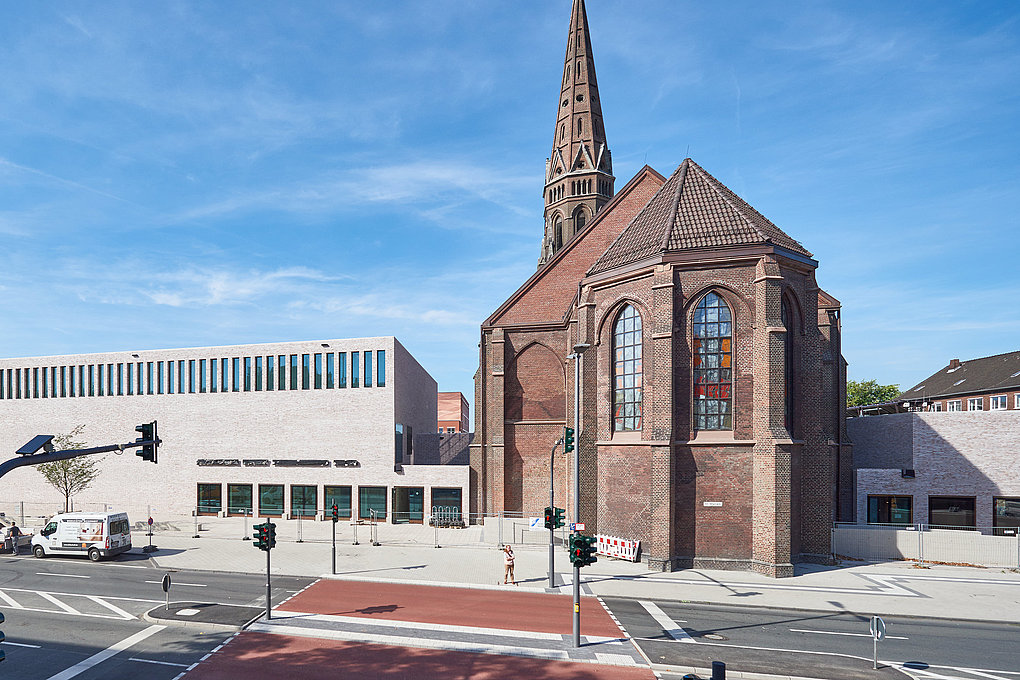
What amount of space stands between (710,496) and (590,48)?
5201 cm

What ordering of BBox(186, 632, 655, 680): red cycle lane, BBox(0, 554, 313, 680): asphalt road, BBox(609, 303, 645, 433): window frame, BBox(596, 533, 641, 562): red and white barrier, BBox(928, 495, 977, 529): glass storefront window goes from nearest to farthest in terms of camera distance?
BBox(186, 632, 655, 680): red cycle lane → BBox(0, 554, 313, 680): asphalt road → BBox(596, 533, 641, 562): red and white barrier → BBox(609, 303, 645, 433): window frame → BBox(928, 495, 977, 529): glass storefront window

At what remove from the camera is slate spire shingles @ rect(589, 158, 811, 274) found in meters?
28.2

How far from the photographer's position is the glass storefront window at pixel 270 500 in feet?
142

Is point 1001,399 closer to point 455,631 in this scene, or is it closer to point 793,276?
point 793,276

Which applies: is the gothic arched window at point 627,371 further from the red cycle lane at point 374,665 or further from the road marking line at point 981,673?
the red cycle lane at point 374,665

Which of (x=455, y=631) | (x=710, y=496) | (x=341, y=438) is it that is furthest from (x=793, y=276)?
(x=341, y=438)

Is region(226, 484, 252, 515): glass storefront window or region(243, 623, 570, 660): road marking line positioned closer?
region(243, 623, 570, 660): road marking line

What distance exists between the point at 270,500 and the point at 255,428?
5195 mm

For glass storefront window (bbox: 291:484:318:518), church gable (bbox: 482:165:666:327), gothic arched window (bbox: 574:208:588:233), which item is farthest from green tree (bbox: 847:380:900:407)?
glass storefront window (bbox: 291:484:318:518)

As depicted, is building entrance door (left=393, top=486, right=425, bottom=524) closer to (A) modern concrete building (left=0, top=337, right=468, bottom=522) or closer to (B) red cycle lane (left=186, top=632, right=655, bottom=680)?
(A) modern concrete building (left=0, top=337, right=468, bottom=522)

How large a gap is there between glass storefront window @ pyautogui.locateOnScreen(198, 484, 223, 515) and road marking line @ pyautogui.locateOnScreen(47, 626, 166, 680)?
2748 centimetres

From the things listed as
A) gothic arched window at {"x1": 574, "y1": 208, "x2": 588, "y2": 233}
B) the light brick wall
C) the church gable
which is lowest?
the light brick wall

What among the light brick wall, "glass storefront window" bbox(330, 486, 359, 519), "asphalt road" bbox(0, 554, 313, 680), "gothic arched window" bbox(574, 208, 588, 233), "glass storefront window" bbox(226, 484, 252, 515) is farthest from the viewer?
"gothic arched window" bbox(574, 208, 588, 233)

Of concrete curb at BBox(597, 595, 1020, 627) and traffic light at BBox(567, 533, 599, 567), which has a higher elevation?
traffic light at BBox(567, 533, 599, 567)
